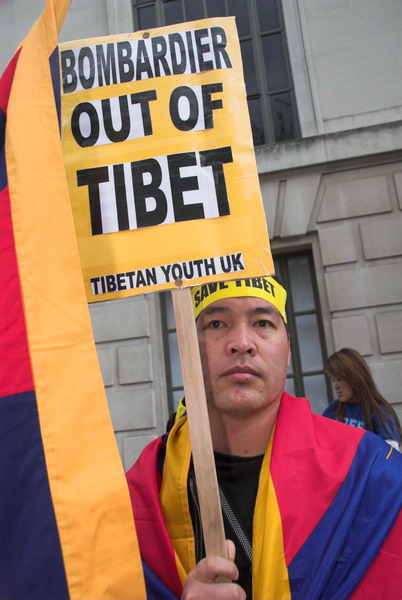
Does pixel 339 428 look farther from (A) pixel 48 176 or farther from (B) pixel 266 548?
(A) pixel 48 176

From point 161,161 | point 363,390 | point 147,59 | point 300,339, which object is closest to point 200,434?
point 161,161

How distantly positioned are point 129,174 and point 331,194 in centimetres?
575

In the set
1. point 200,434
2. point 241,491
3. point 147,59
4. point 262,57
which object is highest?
point 262,57

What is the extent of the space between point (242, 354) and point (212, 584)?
30.7 inches

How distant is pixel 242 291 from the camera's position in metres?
2.10

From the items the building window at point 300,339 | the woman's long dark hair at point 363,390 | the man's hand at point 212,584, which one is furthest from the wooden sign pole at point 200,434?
the building window at point 300,339

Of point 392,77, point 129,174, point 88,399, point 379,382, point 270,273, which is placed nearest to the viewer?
point 88,399

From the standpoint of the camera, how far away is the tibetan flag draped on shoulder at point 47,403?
1417 millimetres

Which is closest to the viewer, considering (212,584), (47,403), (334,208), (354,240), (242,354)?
(212,584)

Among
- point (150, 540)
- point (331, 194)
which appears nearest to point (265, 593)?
point (150, 540)

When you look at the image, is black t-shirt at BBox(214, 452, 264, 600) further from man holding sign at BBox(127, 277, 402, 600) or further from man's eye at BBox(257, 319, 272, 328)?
man's eye at BBox(257, 319, 272, 328)

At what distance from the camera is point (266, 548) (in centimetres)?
163

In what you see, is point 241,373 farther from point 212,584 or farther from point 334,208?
point 334,208

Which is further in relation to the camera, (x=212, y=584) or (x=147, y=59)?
(x=147, y=59)
